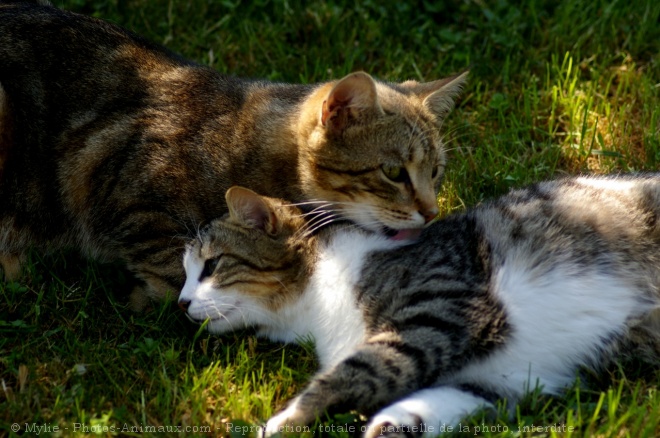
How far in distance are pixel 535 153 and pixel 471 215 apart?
1.34 metres

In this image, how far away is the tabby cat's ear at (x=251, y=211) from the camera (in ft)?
12.8

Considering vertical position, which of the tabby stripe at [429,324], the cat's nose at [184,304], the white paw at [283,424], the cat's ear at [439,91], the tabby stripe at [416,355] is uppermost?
the cat's ear at [439,91]

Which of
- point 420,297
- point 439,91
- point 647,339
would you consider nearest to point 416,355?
point 420,297

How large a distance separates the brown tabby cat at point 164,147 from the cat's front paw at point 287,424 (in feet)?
3.54

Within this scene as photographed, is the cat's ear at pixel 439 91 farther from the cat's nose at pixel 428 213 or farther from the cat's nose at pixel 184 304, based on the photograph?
the cat's nose at pixel 184 304

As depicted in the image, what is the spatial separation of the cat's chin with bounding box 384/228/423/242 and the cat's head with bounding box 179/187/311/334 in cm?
39

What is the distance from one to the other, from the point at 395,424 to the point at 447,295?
0.61 meters

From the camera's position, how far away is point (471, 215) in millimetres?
3988

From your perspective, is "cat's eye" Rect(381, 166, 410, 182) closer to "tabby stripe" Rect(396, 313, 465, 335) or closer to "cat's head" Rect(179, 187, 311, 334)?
"cat's head" Rect(179, 187, 311, 334)

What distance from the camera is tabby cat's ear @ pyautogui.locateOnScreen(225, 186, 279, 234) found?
3.89 m

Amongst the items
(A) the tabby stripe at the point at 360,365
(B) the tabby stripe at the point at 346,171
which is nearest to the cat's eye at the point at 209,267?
(B) the tabby stripe at the point at 346,171

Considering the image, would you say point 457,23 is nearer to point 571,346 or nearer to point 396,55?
point 396,55

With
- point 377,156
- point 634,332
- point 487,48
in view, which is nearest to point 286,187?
point 377,156

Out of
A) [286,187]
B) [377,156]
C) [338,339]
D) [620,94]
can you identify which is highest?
[620,94]
